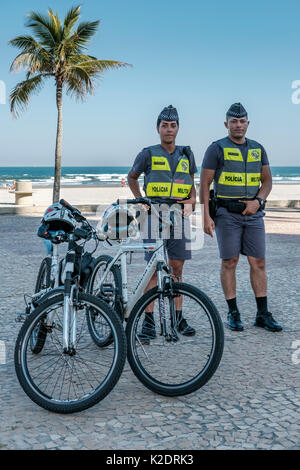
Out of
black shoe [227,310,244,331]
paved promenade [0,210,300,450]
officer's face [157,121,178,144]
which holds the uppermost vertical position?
officer's face [157,121,178,144]

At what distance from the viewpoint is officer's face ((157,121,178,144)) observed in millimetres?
4461

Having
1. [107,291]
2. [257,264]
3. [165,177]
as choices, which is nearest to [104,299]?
[107,291]

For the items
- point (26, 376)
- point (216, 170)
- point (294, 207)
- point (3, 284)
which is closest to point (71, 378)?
point (26, 376)

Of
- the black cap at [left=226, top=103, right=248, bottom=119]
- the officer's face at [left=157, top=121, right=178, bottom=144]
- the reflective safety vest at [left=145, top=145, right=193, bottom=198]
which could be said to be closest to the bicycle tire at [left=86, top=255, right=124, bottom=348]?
the reflective safety vest at [left=145, top=145, right=193, bottom=198]

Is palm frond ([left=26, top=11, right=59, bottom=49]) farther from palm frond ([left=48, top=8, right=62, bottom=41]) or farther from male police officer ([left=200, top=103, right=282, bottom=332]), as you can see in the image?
male police officer ([left=200, top=103, right=282, bottom=332])

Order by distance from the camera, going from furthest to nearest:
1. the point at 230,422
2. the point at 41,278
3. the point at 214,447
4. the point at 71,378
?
the point at 41,278 → the point at 71,378 → the point at 230,422 → the point at 214,447

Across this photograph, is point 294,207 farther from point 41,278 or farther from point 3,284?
point 41,278

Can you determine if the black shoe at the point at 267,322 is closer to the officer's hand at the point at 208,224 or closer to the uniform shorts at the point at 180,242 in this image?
the officer's hand at the point at 208,224

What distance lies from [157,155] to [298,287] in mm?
2989

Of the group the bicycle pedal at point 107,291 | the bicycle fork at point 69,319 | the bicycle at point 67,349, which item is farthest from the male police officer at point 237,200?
the bicycle fork at point 69,319

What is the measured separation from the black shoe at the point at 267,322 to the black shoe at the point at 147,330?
55.0 inches

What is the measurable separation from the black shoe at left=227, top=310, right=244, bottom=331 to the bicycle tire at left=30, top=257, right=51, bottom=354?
66.1 inches

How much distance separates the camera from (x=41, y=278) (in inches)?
172

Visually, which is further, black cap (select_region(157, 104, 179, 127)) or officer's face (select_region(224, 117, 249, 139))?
officer's face (select_region(224, 117, 249, 139))
